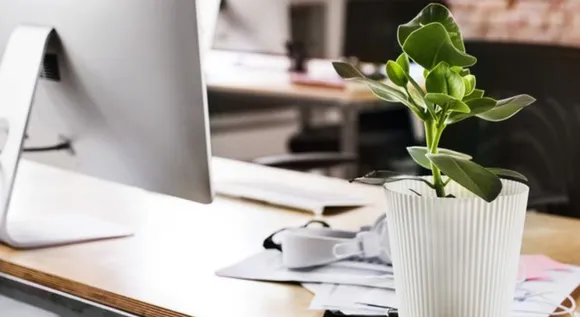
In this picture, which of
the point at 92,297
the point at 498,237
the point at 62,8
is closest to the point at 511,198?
the point at 498,237

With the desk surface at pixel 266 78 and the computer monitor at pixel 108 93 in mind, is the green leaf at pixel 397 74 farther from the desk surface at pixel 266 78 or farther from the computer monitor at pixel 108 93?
the desk surface at pixel 266 78

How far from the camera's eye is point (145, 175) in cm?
124

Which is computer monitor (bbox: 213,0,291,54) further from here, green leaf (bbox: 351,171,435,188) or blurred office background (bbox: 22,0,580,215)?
green leaf (bbox: 351,171,435,188)

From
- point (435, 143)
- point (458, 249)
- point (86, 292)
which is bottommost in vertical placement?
point (86, 292)

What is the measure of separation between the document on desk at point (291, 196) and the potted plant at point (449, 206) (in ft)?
2.01

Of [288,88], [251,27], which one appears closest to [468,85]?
[288,88]

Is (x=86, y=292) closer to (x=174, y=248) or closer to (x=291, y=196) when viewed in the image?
(x=174, y=248)

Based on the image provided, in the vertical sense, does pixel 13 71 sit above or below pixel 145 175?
above

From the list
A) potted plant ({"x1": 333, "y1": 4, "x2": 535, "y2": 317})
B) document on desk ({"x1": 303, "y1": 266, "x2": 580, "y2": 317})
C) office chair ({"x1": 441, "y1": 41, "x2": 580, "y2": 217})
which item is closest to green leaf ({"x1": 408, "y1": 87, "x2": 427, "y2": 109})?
potted plant ({"x1": 333, "y1": 4, "x2": 535, "y2": 317})

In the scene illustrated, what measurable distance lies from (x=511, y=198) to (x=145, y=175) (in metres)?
0.59

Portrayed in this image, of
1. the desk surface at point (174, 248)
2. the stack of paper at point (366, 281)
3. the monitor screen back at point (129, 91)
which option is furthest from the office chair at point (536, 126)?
the monitor screen back at point (129, 91)

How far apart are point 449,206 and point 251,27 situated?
2.76 m

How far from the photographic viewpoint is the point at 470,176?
0.81 meters

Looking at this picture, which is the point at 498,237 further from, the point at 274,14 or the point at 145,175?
the point at 274,14
